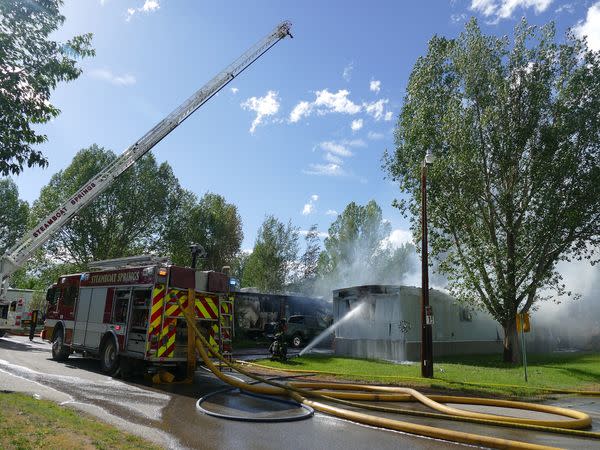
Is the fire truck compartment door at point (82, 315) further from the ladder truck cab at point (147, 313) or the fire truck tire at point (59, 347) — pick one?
the fire truck tire at point (59, 347)

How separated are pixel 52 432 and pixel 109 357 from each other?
7374 mm

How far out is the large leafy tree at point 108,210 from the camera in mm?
35188

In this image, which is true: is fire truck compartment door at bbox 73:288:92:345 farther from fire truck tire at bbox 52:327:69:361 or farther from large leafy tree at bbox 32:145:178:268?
large leafy tree at bbox 32:145:178:268

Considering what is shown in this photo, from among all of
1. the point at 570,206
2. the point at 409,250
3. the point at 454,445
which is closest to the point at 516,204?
the point at 570,206

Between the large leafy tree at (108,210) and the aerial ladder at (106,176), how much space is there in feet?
46.8

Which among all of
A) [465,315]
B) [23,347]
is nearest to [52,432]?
[23,347]

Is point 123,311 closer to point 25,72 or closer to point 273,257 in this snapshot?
point 25,72

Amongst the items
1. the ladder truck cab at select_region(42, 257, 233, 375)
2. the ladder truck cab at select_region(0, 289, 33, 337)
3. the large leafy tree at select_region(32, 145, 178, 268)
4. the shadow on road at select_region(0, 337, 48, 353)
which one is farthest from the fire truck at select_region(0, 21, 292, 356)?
the large leafy tree at select_region(32, 145, 178, 268)

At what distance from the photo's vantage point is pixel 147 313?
1115 centimetres

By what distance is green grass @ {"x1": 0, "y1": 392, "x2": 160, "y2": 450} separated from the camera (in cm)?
491

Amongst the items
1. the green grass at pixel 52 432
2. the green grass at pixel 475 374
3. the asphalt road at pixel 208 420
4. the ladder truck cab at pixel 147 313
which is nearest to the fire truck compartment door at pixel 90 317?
the ladder truck cab at pixel 147 313

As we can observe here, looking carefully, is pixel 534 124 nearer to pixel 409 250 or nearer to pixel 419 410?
pixel 419 410

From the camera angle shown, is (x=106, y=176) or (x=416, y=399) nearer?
(x=416, y=399)

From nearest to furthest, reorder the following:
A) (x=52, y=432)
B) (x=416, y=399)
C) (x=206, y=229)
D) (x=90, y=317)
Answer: (x=52, y=432) → (x=416, y=399) → (x=90, y=317) → (x=206, y=229)
